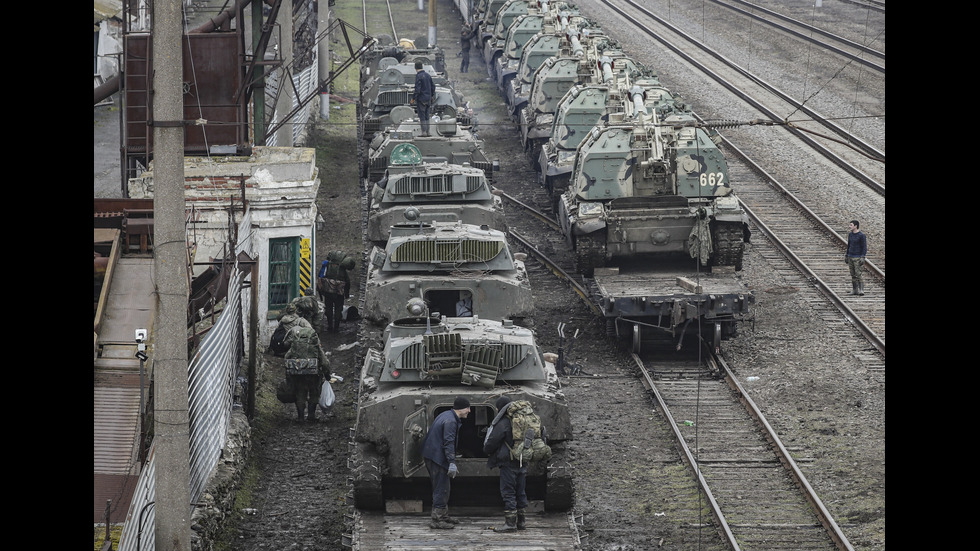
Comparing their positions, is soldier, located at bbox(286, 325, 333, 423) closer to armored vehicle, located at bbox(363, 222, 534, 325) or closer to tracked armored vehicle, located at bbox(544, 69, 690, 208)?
armored vehicle, located at bbox(363, 222, 534, 325)

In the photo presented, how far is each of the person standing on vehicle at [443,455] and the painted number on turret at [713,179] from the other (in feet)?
37.9

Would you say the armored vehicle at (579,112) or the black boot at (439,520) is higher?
the armored vehicle at (579,112)

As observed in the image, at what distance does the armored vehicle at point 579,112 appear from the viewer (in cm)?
2922

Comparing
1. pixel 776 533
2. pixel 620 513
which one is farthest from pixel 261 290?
pixel 776 533

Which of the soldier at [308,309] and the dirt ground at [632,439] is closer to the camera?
the dirt ground at [632,439]

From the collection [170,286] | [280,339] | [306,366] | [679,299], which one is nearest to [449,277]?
[306,366]

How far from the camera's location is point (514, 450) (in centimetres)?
1305

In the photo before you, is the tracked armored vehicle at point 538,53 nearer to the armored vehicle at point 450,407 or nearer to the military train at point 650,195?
the military train at point 650,195

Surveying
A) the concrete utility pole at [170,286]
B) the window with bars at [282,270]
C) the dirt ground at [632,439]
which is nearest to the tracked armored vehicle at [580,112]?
the dirt ground at [632,439]

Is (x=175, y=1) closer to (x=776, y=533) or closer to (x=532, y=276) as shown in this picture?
(x=776, y=533)

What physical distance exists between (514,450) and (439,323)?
2404 millimetres

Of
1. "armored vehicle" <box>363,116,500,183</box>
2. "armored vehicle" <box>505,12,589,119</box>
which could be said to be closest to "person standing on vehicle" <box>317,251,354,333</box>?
"armored vehicle" <box>363,116,500,183</box>

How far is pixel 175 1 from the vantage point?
37.9 ft

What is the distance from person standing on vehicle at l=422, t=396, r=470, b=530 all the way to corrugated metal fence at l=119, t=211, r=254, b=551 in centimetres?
242
